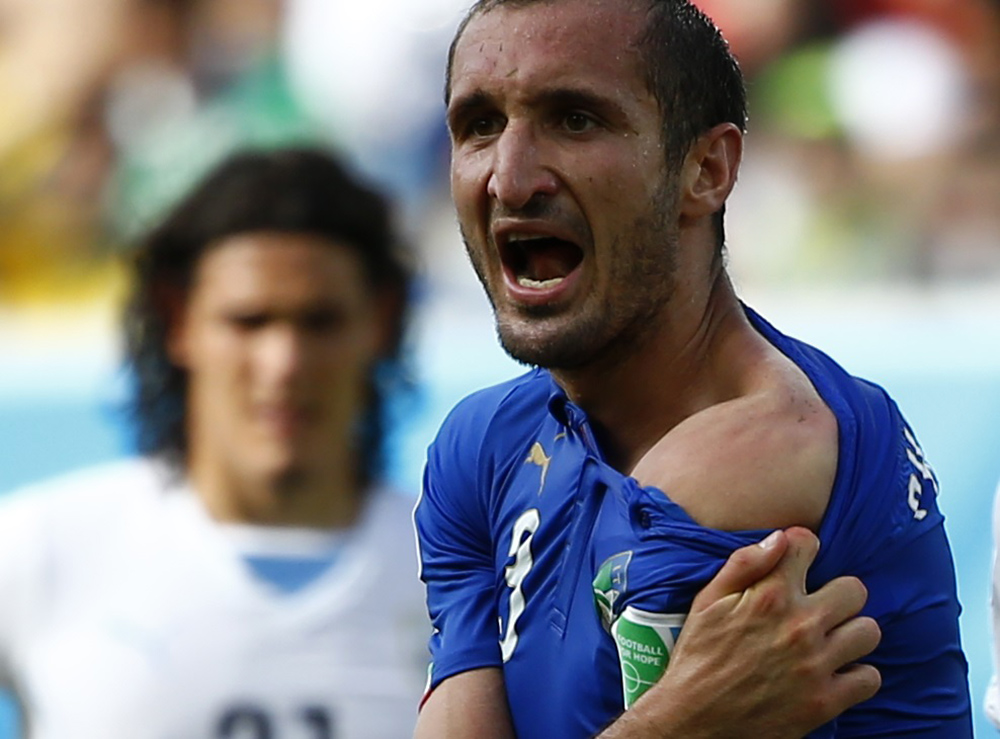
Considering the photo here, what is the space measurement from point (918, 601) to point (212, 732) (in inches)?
112

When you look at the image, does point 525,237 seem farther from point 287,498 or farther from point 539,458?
point 287,498

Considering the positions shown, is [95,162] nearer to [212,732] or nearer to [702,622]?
[212,732]

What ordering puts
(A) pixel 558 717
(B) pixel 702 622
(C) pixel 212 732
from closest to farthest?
(B) pixel 702 622 → (A) pixel 558 717 → (C) pixel 212 732

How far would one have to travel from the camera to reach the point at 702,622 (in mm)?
2086

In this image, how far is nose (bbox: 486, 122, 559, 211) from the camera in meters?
2.20

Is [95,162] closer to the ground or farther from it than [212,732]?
farther from it

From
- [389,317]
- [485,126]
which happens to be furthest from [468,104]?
[389,317]

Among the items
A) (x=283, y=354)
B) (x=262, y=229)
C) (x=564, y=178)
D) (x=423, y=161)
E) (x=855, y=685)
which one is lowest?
(x=855, y=685)

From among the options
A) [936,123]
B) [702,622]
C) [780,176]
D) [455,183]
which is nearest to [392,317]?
[780,176]

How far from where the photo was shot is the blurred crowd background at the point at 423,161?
502cm

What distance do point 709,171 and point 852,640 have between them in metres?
0.66

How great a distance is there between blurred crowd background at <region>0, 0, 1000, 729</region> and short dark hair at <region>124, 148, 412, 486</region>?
69 millimetres

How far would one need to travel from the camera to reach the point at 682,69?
2.28 m

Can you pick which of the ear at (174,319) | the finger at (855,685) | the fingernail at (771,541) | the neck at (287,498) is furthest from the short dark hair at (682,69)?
the ear at (174,319)
